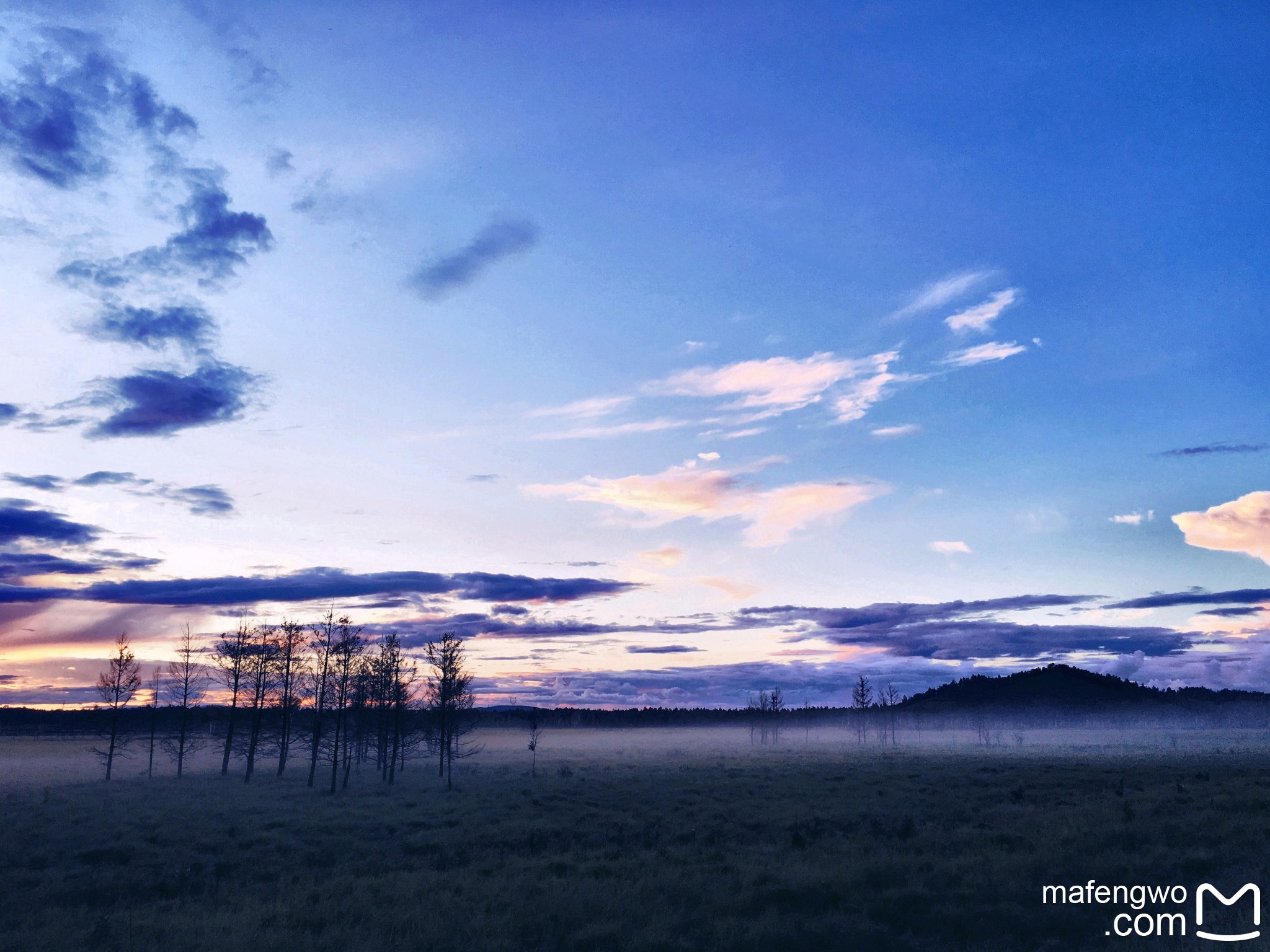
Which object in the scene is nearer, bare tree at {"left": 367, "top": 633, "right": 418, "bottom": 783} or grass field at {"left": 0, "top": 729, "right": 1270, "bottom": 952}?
grass field at {"left": 0, "top": 729, "right": 1270, "bottom": 952}

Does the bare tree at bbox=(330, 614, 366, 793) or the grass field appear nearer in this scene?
the grass field

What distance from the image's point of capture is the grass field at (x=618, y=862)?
15.1 metres

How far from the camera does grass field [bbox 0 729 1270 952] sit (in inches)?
593

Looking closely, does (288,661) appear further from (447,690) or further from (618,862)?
(618,862)

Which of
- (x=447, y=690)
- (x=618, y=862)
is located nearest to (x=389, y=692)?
(x=447, y=690)

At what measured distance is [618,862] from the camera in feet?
72.4

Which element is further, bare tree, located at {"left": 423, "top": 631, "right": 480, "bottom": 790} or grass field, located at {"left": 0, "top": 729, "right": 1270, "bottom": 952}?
bare tree, located at {"left": 423, "top": 631, "right": 480, "bottom": 790}

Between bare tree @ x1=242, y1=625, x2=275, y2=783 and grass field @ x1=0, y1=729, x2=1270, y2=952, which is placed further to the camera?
bare tree @ x1=242, y1=625, x2=275, y2=783

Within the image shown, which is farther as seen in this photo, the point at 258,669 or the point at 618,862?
the point at 258,669

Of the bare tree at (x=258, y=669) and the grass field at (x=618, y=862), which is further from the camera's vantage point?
the bare tree at (x=258, y=669)

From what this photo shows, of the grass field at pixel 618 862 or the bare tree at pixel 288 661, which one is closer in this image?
the grass field at pixel 618 862

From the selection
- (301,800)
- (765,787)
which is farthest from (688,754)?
(301,800)

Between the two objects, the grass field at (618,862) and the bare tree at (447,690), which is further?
the bare tree at (447,690)

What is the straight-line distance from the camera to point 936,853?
2153 centimetres
